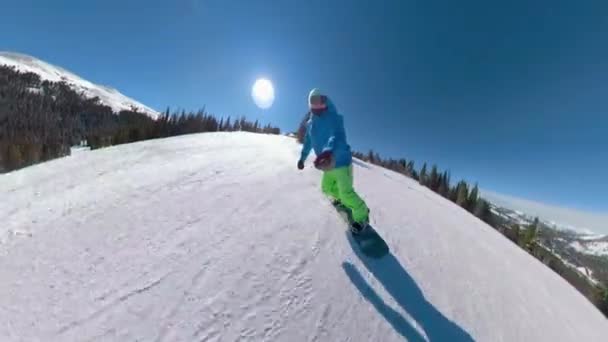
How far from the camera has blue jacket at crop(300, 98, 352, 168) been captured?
3.17 metres

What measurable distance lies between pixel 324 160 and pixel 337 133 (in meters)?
0.38

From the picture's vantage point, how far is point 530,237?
775cm

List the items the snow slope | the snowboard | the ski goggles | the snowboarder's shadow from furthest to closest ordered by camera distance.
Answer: the ski goggles → the snowboard → the snowboarder's shadow → the snow slope

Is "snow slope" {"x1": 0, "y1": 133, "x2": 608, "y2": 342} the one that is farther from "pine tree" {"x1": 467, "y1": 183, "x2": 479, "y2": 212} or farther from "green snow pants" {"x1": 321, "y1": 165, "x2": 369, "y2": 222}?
"pine tree" {"x1": 467, "y1": 183, "x2": 479, "y2": 212}

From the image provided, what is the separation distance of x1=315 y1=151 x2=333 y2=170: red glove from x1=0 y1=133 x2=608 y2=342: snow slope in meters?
0.58

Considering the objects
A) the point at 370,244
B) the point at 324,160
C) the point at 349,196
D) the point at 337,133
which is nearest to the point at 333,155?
the point at 324,160

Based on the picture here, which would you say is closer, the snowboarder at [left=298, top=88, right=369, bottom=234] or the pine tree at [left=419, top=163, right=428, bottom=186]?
the snowboarder at [left=298, top=88, right=369, bottom=234]

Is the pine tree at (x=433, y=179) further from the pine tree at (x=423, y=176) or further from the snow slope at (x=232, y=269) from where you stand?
the snow slope at (x=232, y=269)

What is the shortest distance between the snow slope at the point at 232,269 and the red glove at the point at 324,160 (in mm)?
578

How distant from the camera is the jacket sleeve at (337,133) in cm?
318

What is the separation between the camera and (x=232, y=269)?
2383mm

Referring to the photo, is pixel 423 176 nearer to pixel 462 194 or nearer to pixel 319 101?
pixel 462 194

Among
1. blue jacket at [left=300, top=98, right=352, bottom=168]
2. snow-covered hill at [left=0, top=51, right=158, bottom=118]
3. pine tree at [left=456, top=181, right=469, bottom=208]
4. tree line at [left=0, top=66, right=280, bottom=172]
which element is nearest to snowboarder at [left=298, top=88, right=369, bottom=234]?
blue jacket at [left=300, top=98, right=352, bottom=168]

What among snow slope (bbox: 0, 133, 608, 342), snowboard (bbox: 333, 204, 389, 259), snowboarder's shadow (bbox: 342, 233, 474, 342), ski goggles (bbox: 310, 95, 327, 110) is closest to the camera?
snow slope (bbox: 0, 133, 608, 342)
